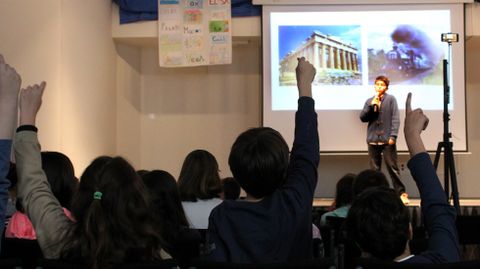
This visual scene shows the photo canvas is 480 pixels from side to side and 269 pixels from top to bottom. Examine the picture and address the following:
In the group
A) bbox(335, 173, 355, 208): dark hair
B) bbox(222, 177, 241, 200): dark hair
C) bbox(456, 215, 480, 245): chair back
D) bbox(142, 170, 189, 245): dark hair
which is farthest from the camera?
bbox(222, 177, 241, 200): dark hair

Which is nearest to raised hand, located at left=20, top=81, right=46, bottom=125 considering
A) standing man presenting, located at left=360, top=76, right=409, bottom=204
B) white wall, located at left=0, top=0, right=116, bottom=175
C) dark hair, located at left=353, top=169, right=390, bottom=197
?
dark hair, located at left=353, top=169, right=390, bottom=197

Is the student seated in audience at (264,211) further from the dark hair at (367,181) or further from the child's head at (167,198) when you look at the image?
the dark hair at (367,181)

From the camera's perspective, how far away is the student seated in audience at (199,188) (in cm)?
289

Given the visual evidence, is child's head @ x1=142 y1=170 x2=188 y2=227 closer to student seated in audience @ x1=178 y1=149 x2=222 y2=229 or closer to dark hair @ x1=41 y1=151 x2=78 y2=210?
dark hair @ x1=41 y1=151 x2=78 y2=210

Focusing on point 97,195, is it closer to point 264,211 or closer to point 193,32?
point 264,211

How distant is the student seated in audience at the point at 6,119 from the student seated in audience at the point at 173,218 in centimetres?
68

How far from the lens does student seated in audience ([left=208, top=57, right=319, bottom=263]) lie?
1.61m

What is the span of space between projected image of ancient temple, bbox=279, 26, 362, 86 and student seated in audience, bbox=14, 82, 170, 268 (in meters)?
5.27

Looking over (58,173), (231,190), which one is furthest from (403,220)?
(231,190)

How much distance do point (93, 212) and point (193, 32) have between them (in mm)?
5442

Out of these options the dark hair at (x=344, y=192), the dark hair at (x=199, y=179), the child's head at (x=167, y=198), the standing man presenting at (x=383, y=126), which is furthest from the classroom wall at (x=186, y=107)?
the child's head at (x=167, y=198)

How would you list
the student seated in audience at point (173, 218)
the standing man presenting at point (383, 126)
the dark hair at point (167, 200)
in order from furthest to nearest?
the standing man presenting at point (383, 126) < the dark hair at point (167, 200) < the student seated in audience at point (173, 218)

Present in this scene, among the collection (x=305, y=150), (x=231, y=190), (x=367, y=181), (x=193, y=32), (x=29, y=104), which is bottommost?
(x=231, y=190)

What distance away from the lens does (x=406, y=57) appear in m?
6.79
